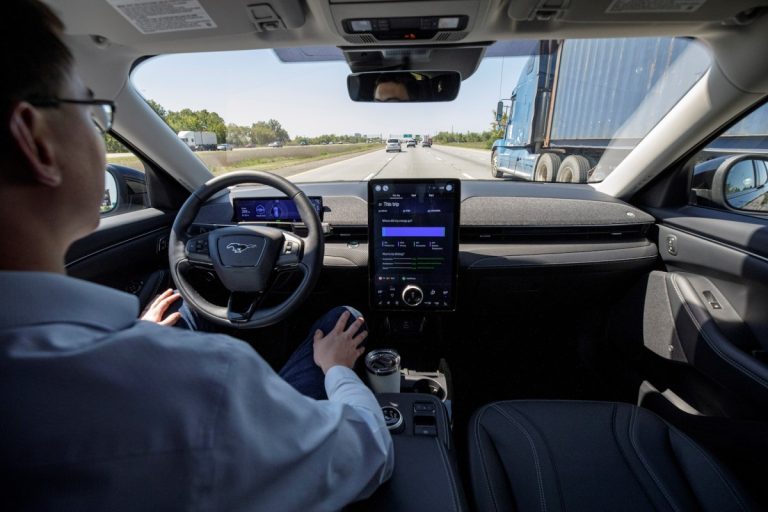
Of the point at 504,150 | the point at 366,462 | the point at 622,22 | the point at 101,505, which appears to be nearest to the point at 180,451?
the point at 101,505

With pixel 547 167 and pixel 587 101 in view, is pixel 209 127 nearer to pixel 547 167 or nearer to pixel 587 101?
pixel 547 167

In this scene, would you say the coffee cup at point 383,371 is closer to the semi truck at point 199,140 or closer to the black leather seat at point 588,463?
the black leather seat at point 588,463

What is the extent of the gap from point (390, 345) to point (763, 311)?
7.14 ft

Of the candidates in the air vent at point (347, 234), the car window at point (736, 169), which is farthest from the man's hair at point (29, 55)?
the car window at point (736, 169)

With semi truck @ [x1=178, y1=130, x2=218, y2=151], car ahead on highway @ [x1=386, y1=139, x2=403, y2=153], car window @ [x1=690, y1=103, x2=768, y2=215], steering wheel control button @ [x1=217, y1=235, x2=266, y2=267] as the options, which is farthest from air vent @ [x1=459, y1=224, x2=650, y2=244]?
car ahead on highway @ [x1=386, y1=139, x2=403, y2=153]

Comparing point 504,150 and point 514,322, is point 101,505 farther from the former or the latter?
point 504,150

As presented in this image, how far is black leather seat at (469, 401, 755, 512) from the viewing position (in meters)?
1.45

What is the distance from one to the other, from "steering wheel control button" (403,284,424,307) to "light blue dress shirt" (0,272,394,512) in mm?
1898

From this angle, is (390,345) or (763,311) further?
(390,345)


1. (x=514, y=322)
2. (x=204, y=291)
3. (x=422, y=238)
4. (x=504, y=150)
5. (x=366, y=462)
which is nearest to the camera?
(x=366, y=462)

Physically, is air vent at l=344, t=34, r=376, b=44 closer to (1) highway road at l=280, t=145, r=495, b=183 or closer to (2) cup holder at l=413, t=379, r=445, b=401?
(1) highway road at l=280, t=145, r=495, b=183

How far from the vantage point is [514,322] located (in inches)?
135

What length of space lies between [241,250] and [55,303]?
149 centimetres

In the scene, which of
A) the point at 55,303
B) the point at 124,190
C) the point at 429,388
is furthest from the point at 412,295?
the point at 124,190
